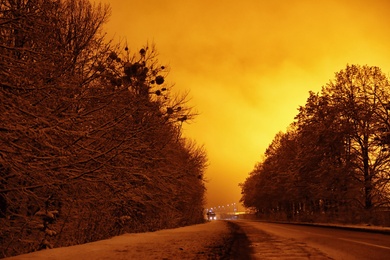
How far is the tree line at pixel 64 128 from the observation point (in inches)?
254

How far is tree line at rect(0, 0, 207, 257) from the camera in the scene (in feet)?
21.1

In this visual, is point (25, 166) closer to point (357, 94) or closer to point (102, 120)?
point (102, 120)

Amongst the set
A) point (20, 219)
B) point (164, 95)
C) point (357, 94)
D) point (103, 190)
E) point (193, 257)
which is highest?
point (357, 94)

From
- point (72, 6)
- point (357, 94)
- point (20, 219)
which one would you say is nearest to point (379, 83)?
point (357, 94)

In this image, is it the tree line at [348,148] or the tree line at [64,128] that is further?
the tree line at [348,148]

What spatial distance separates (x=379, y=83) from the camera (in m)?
35.0

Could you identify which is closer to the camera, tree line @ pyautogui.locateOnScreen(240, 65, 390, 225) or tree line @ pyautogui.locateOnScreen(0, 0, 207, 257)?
tree line @ pyautogui.locateOnScreen(0, 0, 207, 257)

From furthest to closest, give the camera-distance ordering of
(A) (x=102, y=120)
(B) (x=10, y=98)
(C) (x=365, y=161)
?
(C) (x=365, y=161)
(A) (x=102, y=120)
(B) (x=10, y=98)

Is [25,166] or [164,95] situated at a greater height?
[164,95]

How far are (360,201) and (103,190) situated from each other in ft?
95.9

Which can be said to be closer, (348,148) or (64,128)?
(64,128)

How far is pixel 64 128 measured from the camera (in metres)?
7.62

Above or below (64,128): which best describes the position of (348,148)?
above

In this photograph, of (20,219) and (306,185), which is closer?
(20,219)
